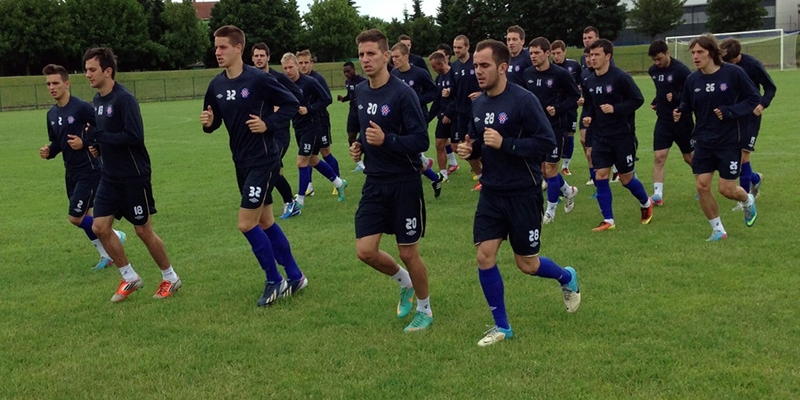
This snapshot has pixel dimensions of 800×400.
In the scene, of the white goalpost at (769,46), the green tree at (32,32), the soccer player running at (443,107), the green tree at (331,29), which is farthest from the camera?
the green tree at (331,29)

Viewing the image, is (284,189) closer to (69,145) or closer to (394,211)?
(69,145)

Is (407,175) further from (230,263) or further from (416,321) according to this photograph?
(230,263)

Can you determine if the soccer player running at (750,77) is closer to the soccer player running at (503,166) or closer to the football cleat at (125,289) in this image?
the soccer player running at (503,166)

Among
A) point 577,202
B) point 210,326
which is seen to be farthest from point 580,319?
point 577,202

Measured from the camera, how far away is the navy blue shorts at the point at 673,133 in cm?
1072

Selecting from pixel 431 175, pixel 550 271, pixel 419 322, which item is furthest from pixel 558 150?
pixel 419 322

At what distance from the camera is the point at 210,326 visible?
647 centimetres

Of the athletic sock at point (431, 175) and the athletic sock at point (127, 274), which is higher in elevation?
the athletic sock at point (431, 175)

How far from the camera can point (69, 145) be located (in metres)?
8.01

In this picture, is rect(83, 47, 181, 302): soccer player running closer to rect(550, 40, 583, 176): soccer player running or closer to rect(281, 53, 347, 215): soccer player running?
rect(281, 53, 347, 215): soccer player running

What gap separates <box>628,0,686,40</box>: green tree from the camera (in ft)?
245

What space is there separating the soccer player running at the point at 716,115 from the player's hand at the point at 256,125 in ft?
15.6

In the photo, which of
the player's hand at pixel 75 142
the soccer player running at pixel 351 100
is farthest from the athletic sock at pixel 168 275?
the soccer player running at pixel 351 100

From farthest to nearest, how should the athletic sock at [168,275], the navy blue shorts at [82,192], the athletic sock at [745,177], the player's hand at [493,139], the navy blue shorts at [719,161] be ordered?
1. the athletic sock at [745,177]
2. the navy blue shorts at [719,161]
3. the navy blue shorts at [82,192]
4. the athletic sock at [168,275]
5. the player's hand at [493,139]
